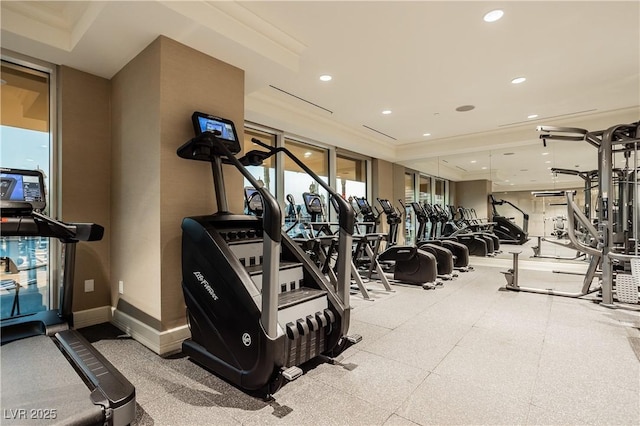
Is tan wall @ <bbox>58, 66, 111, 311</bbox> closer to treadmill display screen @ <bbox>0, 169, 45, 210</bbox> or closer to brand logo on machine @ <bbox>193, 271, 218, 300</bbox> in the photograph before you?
treadmill display screen @ <bbox>0, 169, 45, 210</bbox>

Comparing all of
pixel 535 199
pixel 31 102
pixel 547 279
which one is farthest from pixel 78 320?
pixel 535 199

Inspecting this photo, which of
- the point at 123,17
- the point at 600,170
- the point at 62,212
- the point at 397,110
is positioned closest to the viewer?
the point at 123,17

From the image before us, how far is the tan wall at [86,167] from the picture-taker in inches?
124

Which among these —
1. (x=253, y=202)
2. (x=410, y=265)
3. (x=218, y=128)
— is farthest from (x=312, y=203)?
(x=218, y=128)

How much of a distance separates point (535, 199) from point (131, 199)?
8082 mm

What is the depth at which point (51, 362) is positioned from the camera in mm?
1931

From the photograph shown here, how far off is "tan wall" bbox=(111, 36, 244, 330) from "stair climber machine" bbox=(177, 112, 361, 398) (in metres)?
0.23

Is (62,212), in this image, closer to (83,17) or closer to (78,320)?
(78,320)

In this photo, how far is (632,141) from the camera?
3523 mm

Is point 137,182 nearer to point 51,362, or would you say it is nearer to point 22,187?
point 22,187

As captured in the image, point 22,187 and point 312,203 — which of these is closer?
point 22,187

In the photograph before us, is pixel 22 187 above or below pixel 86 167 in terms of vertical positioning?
below

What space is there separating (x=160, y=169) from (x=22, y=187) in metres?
1.15

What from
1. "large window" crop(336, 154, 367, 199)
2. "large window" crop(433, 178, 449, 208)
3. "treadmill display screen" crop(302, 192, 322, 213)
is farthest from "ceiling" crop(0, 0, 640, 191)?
"large window" crop(433, 178, 449, 208)
